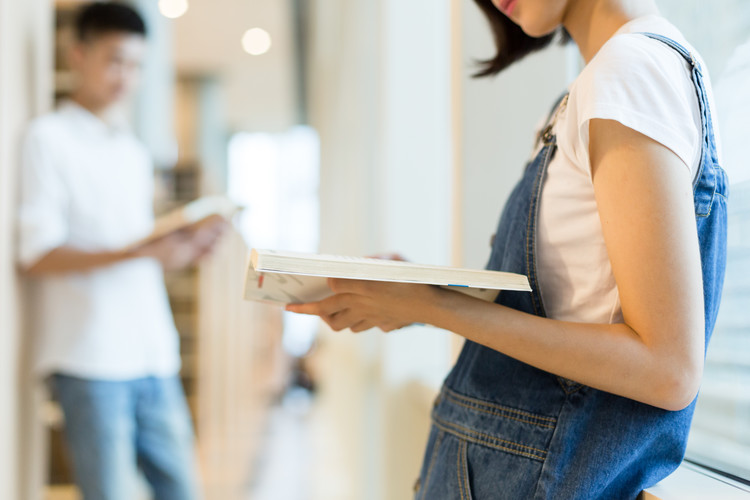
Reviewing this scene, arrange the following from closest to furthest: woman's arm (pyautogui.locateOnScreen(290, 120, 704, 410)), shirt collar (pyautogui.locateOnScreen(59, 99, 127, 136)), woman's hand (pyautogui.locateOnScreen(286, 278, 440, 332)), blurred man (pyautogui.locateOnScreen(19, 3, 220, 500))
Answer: woman's arm (pyautogui.locateOnScreen(290, 120, 704, 410)) < woman's hand (pyautogui.locateOnScreen(286, 278, 440, 332)) < blurred man (pyautogui.locateOnScreen(19, 3, 220, 500)) < shirt collar (pyautogui.locateOnScreen(59, 99, 127, 136))

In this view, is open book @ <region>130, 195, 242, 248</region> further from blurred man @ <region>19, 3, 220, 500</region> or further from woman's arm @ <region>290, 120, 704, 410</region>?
woman's arm @ <region>290, 120, 704, 410</region>

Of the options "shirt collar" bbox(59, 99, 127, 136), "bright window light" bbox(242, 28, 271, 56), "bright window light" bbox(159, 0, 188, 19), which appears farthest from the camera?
"bright window light" bbox(242, 28, 271, 56)

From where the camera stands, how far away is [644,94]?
0.63 m

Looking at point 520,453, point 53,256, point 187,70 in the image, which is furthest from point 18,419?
point 187,70

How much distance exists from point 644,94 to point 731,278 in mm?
389

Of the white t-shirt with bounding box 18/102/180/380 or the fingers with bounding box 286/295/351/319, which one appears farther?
the white t-shirt with bounding box 18/102/180/380

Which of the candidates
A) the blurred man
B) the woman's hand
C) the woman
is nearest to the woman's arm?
the woman

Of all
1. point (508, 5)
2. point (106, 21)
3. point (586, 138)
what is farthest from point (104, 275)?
point (586, 138)

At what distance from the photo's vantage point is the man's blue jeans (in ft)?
6.07

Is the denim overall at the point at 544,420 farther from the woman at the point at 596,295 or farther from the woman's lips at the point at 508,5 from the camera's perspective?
the woman's lips at the point at 508,5

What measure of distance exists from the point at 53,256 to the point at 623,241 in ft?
5.31

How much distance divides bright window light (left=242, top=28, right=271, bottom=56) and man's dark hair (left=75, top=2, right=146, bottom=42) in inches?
169

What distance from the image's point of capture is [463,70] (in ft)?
4.58

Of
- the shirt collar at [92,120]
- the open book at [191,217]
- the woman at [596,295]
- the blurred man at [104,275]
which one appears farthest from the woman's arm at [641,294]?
the shirt collar at [92,120]
